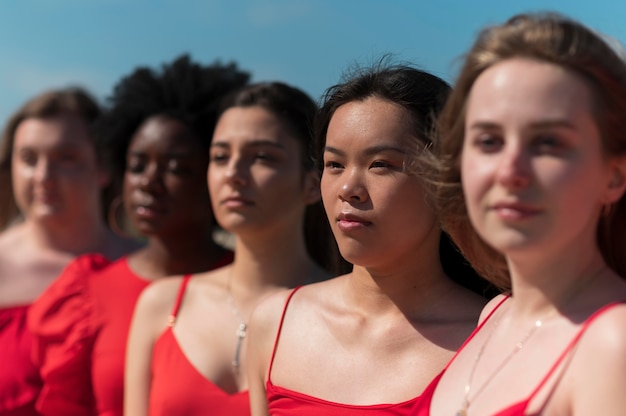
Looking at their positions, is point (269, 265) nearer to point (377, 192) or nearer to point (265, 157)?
point (265, 157)

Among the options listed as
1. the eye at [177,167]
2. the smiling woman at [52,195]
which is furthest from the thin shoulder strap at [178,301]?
the smiling woman at [52,195]

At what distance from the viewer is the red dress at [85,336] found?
396cm

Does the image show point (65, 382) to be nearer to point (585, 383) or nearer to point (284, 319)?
point (284, 319)

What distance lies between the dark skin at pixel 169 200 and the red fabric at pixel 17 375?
62 centimetres

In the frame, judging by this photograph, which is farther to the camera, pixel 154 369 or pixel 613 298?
pixel 154 369

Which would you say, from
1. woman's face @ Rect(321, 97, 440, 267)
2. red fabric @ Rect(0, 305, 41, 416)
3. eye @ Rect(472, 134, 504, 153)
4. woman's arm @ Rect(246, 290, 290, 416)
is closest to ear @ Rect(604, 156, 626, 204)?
eye @ Rect(472, 134, 504, 153)

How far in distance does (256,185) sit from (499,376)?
62.9 inches

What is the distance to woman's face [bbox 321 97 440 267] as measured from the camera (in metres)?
2.55

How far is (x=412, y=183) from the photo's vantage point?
8.41 ft

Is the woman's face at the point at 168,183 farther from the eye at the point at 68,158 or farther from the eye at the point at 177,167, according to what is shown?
the eye at the point at 68,158

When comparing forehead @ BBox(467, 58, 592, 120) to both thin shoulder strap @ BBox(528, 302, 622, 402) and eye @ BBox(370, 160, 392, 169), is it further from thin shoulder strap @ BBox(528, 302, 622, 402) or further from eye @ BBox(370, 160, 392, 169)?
eye @ BBox(370, 160, 392, 169)

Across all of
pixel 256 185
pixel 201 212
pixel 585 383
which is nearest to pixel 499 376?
pixel 585 383

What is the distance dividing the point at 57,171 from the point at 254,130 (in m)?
1.58

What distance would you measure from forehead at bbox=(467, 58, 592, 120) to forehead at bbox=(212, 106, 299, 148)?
164cm
